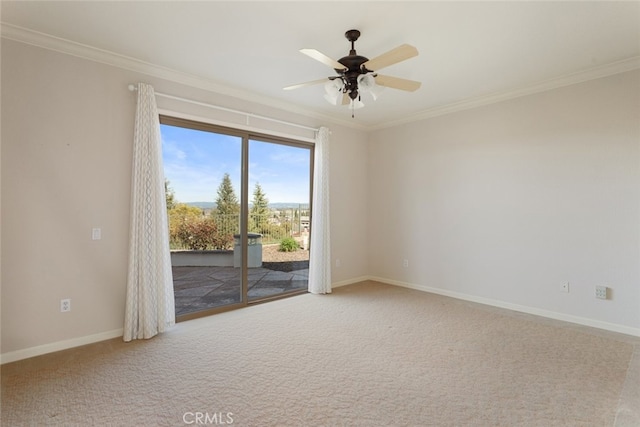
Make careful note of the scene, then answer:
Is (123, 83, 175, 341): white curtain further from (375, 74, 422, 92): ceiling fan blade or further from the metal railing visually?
(375, 74, 422, 92): ceiling fan blade

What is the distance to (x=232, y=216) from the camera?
13.1 ft

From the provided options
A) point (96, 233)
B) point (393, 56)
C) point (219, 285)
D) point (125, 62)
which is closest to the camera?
point (393, 56)

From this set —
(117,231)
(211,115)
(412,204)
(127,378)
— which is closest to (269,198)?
(211,115)

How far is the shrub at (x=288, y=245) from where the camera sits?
15.2ft

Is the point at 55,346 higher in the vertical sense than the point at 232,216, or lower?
lower

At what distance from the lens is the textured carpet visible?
193 cm

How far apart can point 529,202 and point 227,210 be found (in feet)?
12.4

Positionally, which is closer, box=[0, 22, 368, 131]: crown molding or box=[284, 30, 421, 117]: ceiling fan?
box=[284, 30, 421, 117]: ceiling fan

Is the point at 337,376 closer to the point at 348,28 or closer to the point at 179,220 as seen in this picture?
the point at 179,220

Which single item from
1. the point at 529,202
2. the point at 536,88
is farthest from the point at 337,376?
the point at 536,88

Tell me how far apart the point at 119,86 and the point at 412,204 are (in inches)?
163

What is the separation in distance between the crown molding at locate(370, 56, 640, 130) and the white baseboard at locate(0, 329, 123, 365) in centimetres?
484

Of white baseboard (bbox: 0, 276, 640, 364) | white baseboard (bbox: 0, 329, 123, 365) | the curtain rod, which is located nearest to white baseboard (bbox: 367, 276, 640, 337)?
white baseboard (bbox: 0, 276, 640, 364)

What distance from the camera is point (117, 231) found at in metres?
3.06
